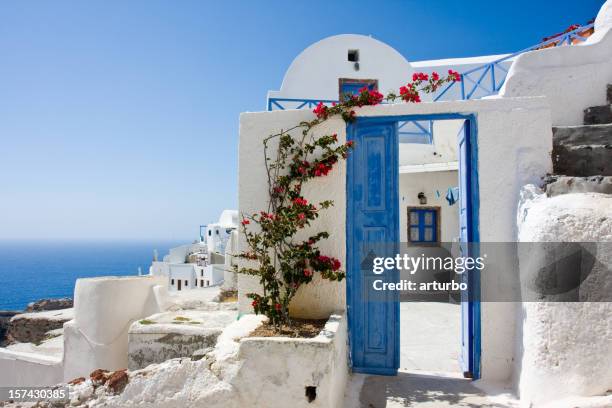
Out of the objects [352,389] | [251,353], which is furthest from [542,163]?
[251,353]

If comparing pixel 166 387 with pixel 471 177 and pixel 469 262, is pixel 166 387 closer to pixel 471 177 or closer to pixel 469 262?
pixel 469 262

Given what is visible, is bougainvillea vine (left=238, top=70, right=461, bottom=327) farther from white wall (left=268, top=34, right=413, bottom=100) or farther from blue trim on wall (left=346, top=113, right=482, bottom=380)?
white wall (left=268, top=34, right=413, bottom=100)

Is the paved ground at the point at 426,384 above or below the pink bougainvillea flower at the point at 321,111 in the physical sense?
below

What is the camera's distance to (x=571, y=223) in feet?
11.2

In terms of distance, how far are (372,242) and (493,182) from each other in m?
1.44

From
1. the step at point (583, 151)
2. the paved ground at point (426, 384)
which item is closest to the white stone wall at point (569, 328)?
the paved ground at point (426, 384)

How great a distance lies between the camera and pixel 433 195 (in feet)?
33.7

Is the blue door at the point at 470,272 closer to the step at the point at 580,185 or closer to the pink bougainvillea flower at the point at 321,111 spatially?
the step at the point at 580,185

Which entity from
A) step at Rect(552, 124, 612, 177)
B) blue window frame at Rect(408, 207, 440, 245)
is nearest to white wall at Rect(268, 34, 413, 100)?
blue window frame at Rect(408, 207, 440, 245)

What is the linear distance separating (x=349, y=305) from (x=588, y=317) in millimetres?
2277

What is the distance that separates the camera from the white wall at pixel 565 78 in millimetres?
5121

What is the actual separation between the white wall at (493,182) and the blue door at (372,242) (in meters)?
0.14

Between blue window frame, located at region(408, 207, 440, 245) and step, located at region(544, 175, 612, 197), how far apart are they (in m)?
6.40

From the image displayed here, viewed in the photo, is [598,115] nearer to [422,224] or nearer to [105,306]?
[422,224]
